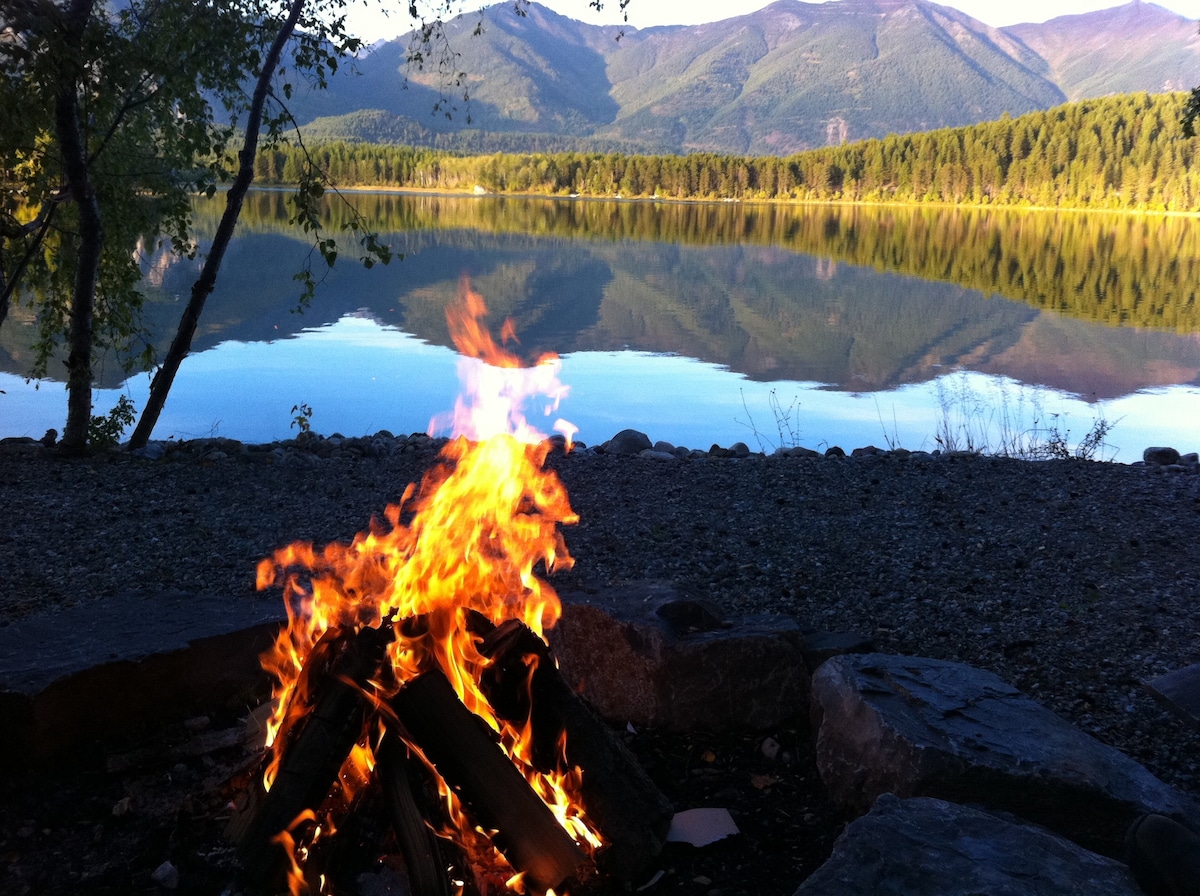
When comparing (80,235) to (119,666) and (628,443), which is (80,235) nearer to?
(628,443)

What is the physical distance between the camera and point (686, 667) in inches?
186

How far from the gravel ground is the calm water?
3794 mm

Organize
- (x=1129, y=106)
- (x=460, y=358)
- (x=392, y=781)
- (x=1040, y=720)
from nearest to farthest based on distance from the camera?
(x=392, y=781)
(x=1040, y=720)
(x=460, y=358)
(x=1129, y=106)

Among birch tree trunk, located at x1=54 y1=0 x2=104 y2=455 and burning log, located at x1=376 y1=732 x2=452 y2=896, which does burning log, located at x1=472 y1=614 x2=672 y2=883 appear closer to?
burning log, located at x1=376 y1=732 x2=452 y2=896

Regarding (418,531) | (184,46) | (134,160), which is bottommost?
(418,531)

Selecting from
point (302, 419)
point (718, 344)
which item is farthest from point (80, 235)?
point (718, 344)

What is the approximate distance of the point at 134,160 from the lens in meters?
11.1

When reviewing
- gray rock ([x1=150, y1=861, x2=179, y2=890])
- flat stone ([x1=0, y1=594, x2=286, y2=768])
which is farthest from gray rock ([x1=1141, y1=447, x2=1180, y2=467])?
gray rock ([x1=150, y1=861, x2=179, y2=890])

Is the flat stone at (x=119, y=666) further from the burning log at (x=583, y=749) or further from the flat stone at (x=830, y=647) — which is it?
the flat stone at (x=830, y=647)

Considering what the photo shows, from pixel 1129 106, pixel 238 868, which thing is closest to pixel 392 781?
pixel 238 868

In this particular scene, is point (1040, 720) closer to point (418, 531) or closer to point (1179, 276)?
point (418, 531)

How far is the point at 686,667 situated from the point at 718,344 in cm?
1774

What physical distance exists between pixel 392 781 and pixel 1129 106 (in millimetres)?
139946

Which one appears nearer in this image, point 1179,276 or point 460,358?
point 460,358
